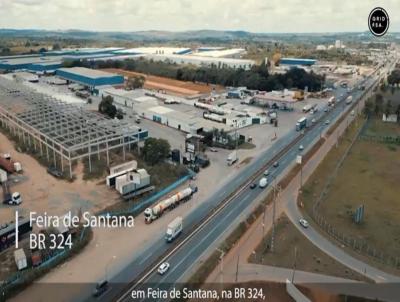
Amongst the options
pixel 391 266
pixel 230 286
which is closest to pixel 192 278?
pixel 230 286

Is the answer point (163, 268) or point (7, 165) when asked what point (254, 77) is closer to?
point (7, 165)

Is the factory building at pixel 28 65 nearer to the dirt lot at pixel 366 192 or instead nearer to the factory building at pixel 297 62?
the factory building at pixel 297 62

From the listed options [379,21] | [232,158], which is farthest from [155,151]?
[379,21]

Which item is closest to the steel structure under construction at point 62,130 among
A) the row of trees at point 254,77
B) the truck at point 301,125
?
the truck at point 301,125

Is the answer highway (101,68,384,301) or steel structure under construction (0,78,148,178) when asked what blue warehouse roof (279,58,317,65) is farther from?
steel structure under construction (0,78,148,178)

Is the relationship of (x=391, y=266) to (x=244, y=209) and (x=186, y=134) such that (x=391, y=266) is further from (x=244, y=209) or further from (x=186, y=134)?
(x=186, y=134)

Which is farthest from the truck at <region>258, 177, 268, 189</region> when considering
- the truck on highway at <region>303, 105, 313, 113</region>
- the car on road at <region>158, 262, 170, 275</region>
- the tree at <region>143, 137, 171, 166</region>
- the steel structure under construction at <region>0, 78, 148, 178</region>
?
the truck on highway at <region>303, 105, 313, 113</region>
